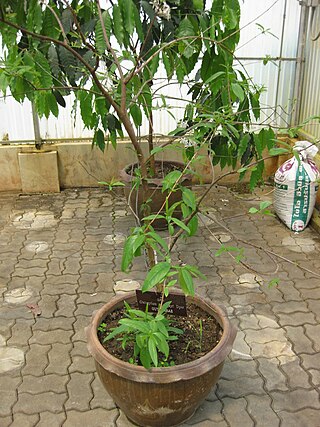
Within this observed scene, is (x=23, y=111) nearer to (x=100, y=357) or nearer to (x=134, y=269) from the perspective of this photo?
(x=134, y=269)

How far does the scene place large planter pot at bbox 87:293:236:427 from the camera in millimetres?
1781

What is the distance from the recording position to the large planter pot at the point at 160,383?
1.78m

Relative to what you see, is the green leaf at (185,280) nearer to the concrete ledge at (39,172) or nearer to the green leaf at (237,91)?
the green leaf at (237,91)

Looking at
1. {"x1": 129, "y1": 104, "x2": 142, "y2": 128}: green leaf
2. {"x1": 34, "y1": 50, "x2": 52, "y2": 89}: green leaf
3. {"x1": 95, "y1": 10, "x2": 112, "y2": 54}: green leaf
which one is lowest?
{"x1": 129, "y1": 104, "x2": 142, "y2": 128}: green leaf

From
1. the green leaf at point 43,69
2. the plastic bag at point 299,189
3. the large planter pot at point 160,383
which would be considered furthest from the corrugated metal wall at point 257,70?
the large planter pot at point 160,383

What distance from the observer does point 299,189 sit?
3779mm

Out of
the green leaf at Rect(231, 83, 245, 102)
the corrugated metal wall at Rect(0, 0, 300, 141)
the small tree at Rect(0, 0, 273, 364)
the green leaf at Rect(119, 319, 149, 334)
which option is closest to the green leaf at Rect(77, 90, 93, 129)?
the small tree at Rect(0, 0, 273, 364)

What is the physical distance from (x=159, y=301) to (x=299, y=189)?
2.26 m

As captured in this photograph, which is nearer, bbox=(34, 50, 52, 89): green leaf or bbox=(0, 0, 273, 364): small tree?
bbox=(0, 0, 273, 364): small tree

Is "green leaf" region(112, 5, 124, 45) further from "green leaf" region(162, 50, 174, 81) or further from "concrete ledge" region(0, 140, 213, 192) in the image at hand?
"concrete ledge" region(0, 140, 213, 192)

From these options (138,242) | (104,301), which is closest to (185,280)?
(138,242)

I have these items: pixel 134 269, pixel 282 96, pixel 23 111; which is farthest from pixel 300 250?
pixel 23 111

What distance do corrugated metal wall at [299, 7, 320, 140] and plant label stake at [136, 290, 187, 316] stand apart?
2.93m

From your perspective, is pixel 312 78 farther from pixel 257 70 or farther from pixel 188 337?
pixel 188 337
